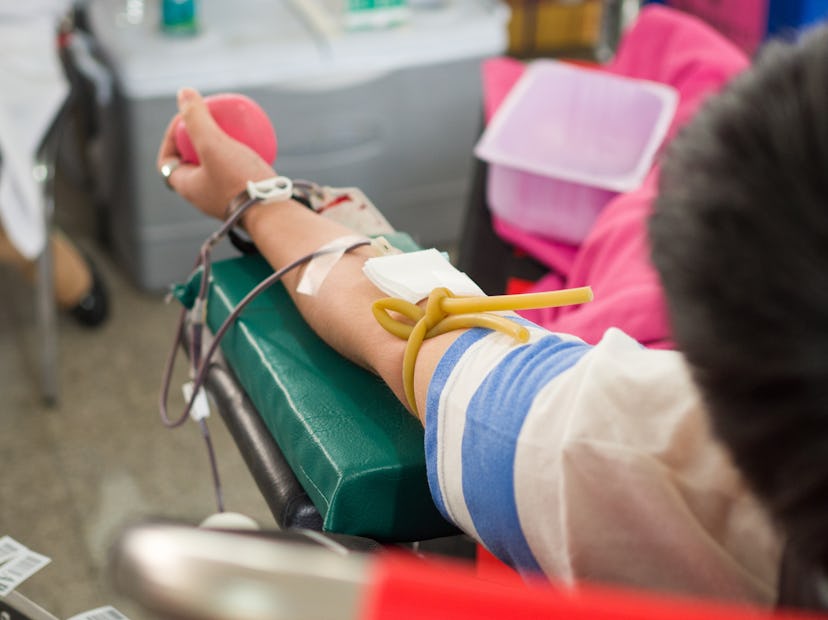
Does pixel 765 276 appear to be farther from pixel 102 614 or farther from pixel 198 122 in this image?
pixel 198 122

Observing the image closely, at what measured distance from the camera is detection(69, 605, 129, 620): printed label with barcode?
76 cm

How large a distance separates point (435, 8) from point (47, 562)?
170cm

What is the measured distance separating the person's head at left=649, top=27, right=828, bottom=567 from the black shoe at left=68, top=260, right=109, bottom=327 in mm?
1780

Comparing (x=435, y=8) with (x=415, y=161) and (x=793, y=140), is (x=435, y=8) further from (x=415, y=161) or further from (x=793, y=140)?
(x=793, y=140)

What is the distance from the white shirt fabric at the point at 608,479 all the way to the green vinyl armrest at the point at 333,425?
10cm

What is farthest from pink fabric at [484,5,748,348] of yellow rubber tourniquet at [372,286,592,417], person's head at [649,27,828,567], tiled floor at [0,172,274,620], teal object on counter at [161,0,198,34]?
teal object on counter at [161,0,198,34]

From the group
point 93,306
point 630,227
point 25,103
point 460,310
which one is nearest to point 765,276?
point 460,310

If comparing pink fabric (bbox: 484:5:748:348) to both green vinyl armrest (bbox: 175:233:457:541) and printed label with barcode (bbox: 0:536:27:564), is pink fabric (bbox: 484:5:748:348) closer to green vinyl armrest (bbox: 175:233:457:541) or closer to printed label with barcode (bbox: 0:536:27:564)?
green vinyl armrest (bbox: 175:233:457:541)

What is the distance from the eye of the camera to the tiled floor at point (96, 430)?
1.63m

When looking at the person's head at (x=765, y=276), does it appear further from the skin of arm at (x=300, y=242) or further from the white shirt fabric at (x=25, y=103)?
the white shirt fabric at (x=25, y=103)

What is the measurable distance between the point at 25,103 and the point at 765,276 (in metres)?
1.56

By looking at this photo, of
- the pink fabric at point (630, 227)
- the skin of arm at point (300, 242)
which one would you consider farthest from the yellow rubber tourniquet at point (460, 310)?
the pink fabric at point (630, 227)

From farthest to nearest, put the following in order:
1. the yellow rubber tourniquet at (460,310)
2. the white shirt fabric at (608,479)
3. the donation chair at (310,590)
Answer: the yellow rubber tourniquet at (460,310) < the white shirt fabric at (608,479) < the donation chair at (310,590)

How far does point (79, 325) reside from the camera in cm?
211
